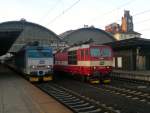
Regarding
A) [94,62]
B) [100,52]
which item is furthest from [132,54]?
[94,62]

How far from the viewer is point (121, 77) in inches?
1095

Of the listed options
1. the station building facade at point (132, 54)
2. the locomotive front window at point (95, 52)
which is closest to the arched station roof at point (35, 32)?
Result: the station building facade at point (132, 54)

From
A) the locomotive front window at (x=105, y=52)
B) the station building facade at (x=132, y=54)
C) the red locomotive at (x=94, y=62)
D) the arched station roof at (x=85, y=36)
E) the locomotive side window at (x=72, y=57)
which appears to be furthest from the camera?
the arched station roof at (x=85, y=36)

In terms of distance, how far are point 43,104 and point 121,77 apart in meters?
15.5

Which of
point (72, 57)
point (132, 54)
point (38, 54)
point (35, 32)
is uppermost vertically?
point (35, 32)

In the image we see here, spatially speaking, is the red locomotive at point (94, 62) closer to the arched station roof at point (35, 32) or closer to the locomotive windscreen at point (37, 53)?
the locomotive windscreen at point (37, 53)

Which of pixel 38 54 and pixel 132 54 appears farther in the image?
pixel 132 54

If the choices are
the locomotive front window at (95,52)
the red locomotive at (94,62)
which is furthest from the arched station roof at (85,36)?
the locomotive front window at (95,52)

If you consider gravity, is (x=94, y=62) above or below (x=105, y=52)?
below

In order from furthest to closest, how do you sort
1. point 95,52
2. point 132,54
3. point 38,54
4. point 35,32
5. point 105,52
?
point 35,32 < point 132,54 < point 38,54 < point 105,52 < point 95,52

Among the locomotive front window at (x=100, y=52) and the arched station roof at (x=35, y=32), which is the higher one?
the arched station roof at (x=35, y=32)

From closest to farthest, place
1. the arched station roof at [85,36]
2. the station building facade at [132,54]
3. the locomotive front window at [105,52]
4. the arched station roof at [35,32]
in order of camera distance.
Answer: the locomotive front window at [105,52] → the station building facade at [132,54] → the arched station roof at [35,32] → the arched station roof at [85,36]

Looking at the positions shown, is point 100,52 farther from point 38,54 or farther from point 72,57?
point 38,54

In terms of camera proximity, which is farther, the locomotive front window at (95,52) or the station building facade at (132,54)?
the station building facade at (132,54)
